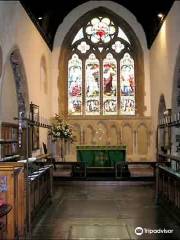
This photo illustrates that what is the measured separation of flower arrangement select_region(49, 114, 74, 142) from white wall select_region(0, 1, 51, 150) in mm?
334

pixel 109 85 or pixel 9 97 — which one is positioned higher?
pixel 109 85

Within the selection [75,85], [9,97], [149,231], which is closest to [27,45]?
[9,97]

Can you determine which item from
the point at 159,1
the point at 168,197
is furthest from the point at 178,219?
the point at 159,1

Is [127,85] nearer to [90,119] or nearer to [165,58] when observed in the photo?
[90,119]

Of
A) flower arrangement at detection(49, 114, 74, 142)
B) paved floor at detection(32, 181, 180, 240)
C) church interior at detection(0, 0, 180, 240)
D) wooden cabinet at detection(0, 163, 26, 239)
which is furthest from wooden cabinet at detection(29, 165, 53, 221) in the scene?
flower arrangement at detection(49, 114, 74, 142)

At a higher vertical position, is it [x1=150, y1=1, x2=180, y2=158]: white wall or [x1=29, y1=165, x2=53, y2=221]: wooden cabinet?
[x1=150, y1=1, x2=180, y2=158]: white wall

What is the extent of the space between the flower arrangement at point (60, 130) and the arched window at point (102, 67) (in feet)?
4.31

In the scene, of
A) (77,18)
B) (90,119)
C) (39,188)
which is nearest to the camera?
(39,188)

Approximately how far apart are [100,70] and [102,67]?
13cm

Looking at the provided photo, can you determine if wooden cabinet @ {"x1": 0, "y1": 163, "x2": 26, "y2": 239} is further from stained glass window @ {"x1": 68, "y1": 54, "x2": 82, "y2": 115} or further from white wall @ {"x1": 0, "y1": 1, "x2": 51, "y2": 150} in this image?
stained glass window @ {"x1": 68, "y1": 54, "x2": 82, "y2": 115}

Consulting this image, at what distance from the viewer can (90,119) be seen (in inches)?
565

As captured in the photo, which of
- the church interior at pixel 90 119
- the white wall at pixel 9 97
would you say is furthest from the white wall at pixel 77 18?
the white wall at pixel 9 97

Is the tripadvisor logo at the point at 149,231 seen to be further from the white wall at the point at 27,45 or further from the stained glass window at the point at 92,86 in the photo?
the stained glass window at the point at 92,86

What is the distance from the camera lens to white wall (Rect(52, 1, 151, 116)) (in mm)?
14609
